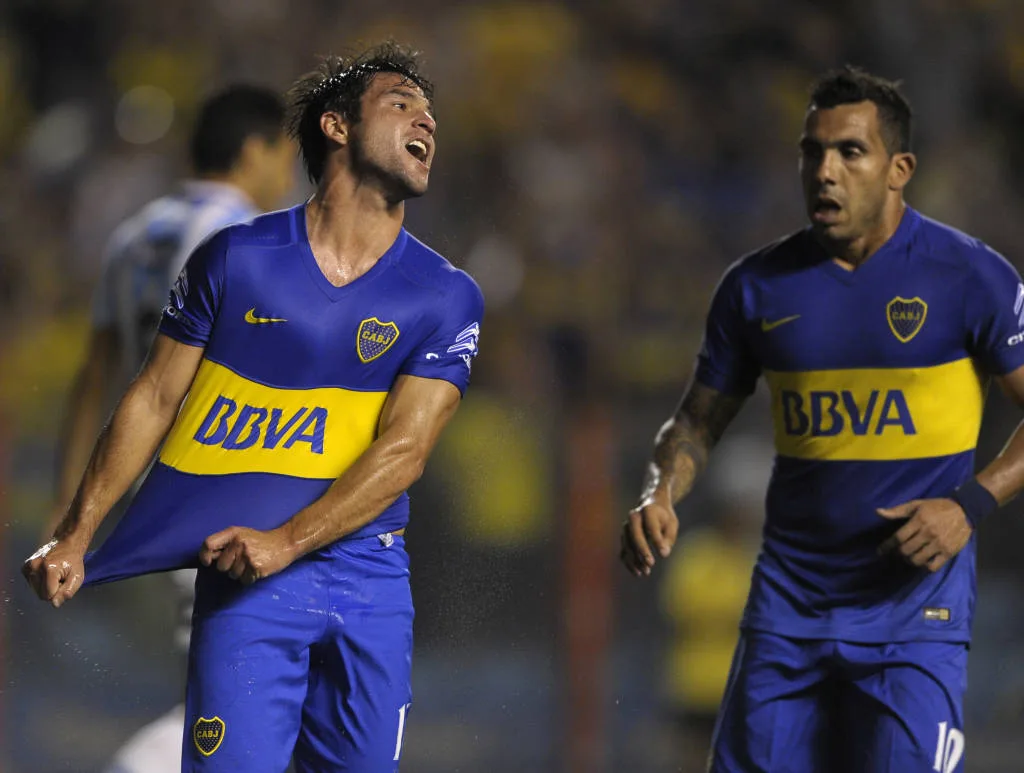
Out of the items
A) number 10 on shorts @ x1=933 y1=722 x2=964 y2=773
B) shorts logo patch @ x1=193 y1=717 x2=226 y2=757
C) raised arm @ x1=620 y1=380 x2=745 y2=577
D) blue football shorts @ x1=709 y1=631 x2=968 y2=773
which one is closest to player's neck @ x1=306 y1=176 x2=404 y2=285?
raised arm @ x1=620 y1=380 x2=745 y2=577

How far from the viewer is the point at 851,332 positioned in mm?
3520

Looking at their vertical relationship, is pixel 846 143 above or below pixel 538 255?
below

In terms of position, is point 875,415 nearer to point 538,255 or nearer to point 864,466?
point 864,466

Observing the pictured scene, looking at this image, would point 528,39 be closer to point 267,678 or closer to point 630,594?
point 630,594

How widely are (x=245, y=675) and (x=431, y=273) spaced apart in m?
0.89

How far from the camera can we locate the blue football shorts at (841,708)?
330 centimetres

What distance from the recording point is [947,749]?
3.31m

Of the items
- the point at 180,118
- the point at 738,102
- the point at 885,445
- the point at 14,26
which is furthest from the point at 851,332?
the point at 14,26

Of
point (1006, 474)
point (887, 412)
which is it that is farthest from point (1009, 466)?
point (887, 412)

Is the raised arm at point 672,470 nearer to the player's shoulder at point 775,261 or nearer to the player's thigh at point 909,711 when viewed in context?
the player's shoulder at point 775,261

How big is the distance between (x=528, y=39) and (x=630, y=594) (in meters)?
4.15

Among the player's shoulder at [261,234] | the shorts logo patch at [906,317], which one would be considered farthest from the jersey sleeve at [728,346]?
the player's shoulder at [261,234]

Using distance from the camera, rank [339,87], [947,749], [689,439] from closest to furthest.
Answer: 1. [339,87]
2. [947,749]
3. [689,439]

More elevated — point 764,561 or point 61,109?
point 61,109
